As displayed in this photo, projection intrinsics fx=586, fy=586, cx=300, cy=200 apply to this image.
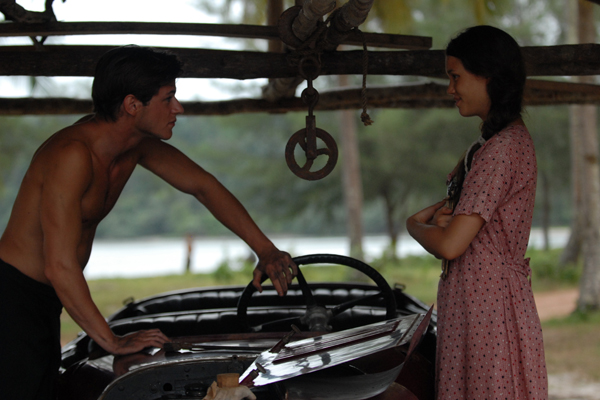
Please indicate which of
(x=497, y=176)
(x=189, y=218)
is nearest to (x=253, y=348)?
(x=497, y=176)

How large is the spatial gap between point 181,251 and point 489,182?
2030cm

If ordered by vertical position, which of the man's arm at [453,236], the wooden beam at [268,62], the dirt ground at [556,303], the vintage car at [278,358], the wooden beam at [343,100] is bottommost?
the dirt ground at [556,303]

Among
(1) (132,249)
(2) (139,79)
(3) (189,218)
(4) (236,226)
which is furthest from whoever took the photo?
(1) (132,249)

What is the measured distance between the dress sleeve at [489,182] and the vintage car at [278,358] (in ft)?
1.16

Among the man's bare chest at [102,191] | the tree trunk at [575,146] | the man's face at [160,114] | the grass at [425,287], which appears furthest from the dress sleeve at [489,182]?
the tree trunk at [575,146]

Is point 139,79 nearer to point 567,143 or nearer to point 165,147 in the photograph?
point 165,147

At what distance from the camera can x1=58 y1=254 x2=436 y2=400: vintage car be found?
152cm

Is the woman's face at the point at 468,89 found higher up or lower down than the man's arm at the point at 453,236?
higher up

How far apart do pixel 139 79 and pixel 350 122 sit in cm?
789

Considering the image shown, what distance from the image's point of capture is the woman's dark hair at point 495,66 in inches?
72.6

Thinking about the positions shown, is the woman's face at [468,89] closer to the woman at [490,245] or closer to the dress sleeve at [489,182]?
the woman at [490,245]

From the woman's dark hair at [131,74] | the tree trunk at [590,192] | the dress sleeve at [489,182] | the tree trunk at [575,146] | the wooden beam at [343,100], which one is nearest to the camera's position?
the dress sleeve at [489,182]

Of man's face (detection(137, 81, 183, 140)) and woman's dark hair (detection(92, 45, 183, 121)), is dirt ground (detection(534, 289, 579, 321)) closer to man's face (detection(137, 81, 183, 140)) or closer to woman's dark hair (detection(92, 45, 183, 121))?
man's face (detection(137, 81, 183, 140))

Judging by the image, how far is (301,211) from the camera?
1473 cm
